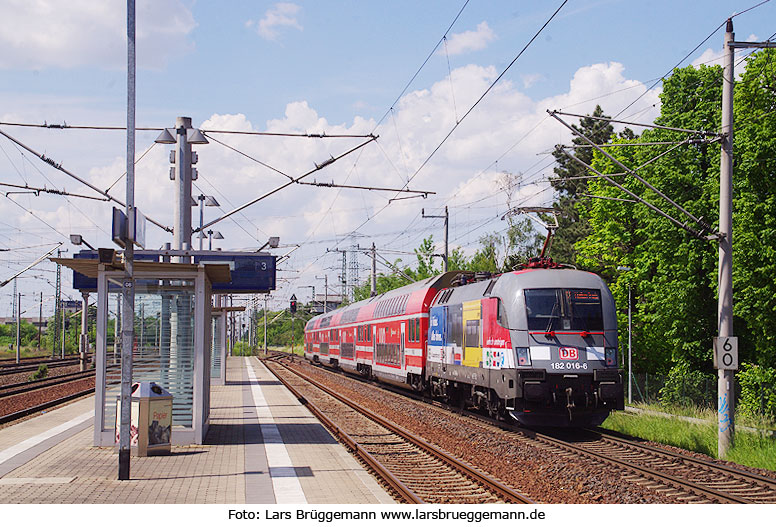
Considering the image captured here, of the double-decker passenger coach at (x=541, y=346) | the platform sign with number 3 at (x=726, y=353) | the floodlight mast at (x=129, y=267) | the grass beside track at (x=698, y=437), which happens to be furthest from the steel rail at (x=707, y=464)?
the floodlight mast at (x=129, y=267)

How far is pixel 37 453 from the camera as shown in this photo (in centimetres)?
1400

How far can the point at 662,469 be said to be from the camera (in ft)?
42.5

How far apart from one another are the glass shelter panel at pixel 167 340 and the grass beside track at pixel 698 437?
961 centimetres

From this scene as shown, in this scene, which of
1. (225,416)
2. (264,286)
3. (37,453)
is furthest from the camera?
(264,286)

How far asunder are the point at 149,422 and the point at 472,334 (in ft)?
27.3

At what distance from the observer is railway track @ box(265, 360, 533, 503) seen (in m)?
10.6

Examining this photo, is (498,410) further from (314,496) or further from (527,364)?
(314,496)

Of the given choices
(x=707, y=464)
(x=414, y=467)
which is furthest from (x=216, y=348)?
(x=707, y=464)

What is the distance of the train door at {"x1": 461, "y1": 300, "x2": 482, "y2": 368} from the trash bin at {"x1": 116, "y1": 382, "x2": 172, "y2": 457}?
7538 mm

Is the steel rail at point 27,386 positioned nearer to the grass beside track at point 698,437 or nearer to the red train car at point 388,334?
the red train car at point 388,334

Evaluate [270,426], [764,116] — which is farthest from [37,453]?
[764,116]

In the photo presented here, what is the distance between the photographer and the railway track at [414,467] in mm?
10570

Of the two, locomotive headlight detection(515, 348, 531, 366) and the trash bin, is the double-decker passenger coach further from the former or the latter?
the trash bin

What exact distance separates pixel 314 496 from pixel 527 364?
747 cm
